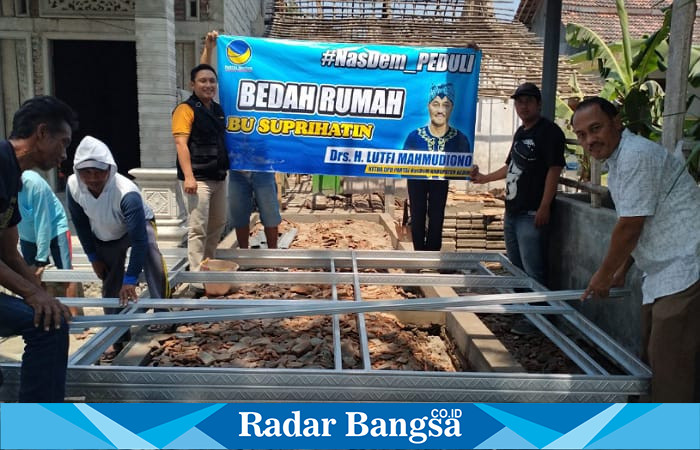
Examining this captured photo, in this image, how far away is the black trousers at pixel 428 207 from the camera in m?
6.67

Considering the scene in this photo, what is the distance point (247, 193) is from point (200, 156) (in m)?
0.96

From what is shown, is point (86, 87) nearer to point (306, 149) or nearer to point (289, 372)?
A: point (306, 149)

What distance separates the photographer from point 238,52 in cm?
644

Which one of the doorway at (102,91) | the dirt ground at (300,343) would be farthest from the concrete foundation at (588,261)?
the doorway at (102,91)

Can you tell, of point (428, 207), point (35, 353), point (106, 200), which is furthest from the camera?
point (428, 207)

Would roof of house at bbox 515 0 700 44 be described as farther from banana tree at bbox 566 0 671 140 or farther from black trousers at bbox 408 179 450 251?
black trousers at bbox 408 179 450 251

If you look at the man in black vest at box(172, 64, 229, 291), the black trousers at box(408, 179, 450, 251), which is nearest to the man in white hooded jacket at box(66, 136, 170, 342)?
the man in black vest at box(172, 64, 229, 291)

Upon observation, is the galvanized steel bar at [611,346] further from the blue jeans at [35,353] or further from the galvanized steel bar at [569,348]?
the blue jeans at [35,353]

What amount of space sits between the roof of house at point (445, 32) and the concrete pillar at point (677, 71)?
349 inches

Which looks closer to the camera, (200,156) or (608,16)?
(200,156)

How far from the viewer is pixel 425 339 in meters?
5.77

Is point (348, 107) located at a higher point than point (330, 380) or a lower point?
higher

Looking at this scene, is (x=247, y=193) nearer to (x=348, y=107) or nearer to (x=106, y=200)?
(x=348, y=107)

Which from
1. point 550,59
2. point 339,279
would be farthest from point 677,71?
point 339,279
